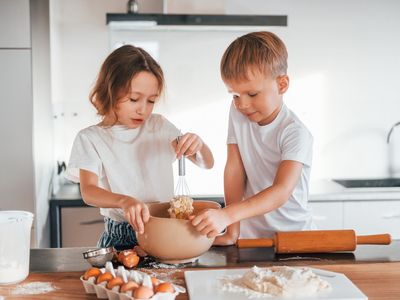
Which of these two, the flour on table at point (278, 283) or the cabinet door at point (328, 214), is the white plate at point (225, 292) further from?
the cabinet door at point (328, 214)

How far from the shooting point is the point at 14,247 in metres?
1.12

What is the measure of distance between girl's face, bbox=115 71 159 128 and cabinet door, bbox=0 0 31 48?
896mm

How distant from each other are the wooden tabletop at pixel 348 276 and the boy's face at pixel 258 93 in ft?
1.40

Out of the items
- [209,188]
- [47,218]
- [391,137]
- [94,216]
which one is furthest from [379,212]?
[47,218]

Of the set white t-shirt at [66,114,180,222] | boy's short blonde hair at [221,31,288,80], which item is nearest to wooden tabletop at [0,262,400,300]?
white t-shirt at [66,114,180,222]

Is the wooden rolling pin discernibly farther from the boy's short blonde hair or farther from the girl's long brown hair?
the girl's long brown hair

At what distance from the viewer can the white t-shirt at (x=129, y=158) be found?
1528 millimetres

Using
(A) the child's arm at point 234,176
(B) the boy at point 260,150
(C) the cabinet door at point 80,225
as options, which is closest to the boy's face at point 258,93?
(B) the boy at point 260,150

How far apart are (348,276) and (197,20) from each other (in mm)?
1763

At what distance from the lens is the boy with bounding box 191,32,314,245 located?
1.31 m

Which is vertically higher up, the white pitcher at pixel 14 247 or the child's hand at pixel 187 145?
the child's hand at pixel 187 145

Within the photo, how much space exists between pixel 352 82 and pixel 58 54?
1550mm

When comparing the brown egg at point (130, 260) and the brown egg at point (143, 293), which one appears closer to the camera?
the brown egg at point (143, 293)

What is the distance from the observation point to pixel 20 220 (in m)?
1.12
